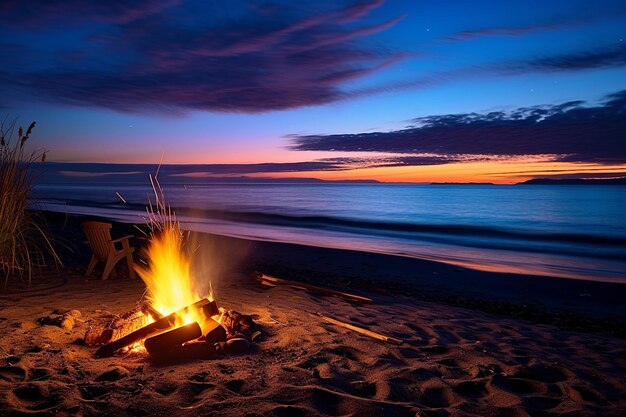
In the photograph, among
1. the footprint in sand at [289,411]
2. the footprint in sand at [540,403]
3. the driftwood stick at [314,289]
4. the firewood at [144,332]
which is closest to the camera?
the footprint in sand at [289,411]

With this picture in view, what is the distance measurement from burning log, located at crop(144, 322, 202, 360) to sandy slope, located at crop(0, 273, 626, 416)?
16cm

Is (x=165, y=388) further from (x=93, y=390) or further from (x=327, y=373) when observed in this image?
(x=327, y=373)

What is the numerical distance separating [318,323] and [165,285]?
1.91 meters

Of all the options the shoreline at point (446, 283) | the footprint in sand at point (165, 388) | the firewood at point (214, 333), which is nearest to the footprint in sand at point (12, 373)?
the footprint in sand at point (165, 388)

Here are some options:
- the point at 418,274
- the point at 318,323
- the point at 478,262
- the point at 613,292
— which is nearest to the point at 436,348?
the point at 318,323

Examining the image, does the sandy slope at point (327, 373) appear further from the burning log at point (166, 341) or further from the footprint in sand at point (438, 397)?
the burning log at point (166, 341)

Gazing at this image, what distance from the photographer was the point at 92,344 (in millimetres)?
4586

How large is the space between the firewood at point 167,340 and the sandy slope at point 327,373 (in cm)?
17

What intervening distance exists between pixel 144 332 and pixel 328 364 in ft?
6.13

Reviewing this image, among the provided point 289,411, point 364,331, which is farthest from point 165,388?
point 364,331

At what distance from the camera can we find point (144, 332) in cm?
448

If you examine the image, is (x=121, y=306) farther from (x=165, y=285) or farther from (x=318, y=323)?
(x=318, y=323)

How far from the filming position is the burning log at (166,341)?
4203 mm

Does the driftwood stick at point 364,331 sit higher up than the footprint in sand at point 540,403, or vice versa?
the driftwood stick at point 364,331
